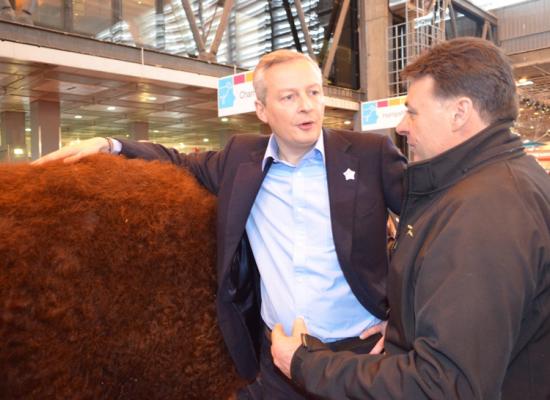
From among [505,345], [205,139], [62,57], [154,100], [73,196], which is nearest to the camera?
[505,345]

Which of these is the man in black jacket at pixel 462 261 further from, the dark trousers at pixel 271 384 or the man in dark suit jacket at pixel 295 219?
the dark trousers at pixel 271 384

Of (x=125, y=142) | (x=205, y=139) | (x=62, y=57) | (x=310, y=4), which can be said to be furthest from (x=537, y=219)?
(x=205, y=139)

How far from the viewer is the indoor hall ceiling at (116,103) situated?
25.0ft

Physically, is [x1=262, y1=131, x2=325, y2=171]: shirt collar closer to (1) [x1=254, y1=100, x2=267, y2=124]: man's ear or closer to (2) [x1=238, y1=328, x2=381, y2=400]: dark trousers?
(1) [x1=254, y1=100, x2=267, y2=124]: man's ear

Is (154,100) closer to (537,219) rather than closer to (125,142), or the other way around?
(125,142)

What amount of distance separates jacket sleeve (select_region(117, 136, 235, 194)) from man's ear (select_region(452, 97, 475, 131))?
830mm

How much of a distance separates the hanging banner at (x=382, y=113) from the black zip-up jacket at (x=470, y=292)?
6625 millimetres

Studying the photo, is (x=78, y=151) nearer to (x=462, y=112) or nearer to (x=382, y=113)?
(x=462, y=112)

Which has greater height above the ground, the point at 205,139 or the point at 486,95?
the point at 205,139

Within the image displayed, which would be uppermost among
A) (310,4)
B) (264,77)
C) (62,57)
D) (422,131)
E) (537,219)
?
(310,4)

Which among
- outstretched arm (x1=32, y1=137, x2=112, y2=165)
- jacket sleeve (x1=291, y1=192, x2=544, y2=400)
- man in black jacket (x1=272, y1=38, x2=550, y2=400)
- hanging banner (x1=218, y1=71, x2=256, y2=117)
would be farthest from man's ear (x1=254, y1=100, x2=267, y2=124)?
hanging banner (x1=218, y1=71, x2=256, y2=117)

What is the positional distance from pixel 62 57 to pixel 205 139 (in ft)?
30.8

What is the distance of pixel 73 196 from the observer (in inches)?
48.4

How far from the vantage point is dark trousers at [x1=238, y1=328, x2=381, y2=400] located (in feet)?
5.67
